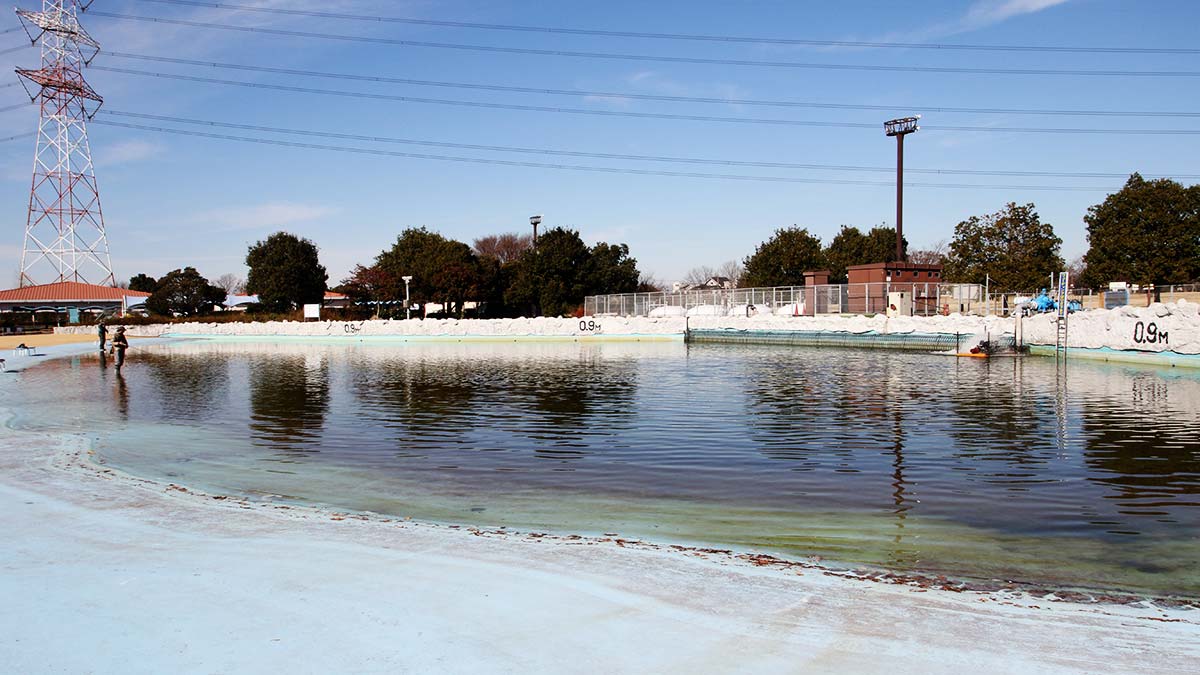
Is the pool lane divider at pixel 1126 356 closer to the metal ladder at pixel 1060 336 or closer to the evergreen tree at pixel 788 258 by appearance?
the metal ladder at pixel 1060 336

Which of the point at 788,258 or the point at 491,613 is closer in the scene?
the point at 491,613

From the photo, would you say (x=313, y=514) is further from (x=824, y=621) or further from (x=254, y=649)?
(x=824, y=621)

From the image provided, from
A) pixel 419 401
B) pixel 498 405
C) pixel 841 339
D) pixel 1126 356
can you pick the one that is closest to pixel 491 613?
pixel 498 405

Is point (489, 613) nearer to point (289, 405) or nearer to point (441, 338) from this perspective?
point (289, 405)

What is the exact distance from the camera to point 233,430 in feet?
45.6

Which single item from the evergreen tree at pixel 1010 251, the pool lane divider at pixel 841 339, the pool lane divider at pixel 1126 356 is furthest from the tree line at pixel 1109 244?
the pool lane divider at pixel 1126 356

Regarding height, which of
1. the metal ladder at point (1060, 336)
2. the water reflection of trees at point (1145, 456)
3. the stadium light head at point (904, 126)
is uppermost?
the stadium light head at point (904, 126)

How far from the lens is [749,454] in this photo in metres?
10.9

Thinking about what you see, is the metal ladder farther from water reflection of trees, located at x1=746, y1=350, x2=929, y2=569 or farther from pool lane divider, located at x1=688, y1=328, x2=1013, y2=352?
water reflection of trees, located at x1=746, y1=350, x2=929, y2=569

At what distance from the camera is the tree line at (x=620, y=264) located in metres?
54.0

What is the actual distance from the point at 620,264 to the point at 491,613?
237ft

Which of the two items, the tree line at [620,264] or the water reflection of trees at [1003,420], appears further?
the tree line at [620,264]

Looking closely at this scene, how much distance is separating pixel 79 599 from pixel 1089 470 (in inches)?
418

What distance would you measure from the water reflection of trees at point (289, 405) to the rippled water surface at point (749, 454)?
0.34 feet
